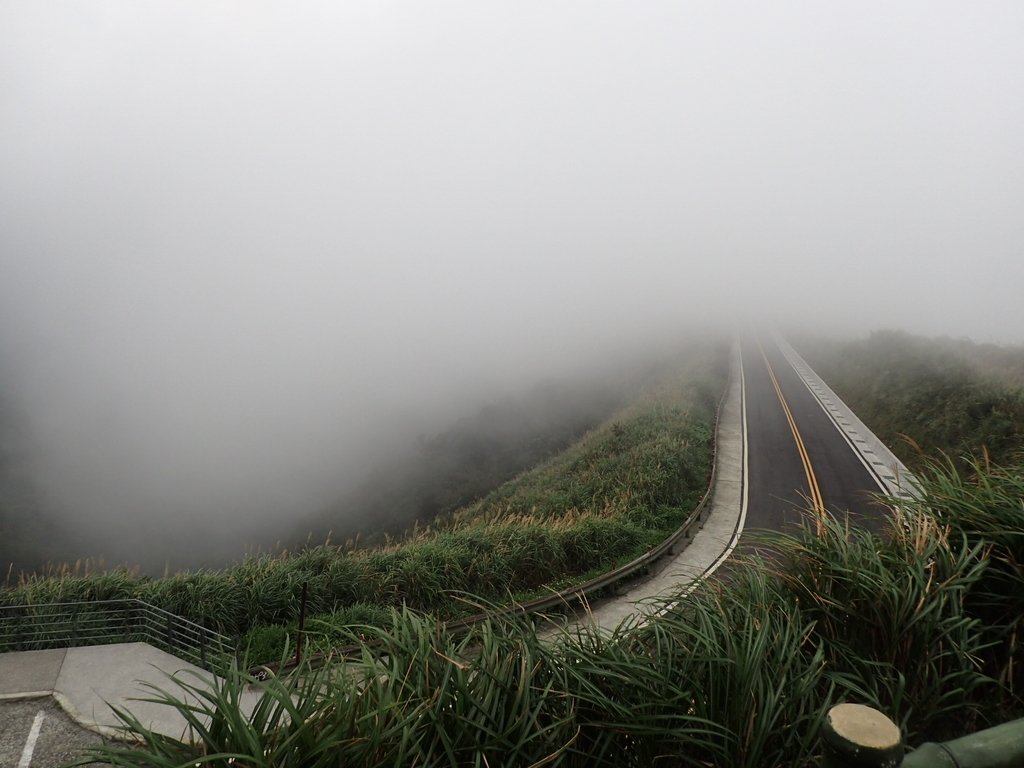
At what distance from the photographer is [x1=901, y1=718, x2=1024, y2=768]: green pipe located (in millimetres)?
2213

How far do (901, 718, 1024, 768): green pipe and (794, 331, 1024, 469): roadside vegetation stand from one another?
8680 mm

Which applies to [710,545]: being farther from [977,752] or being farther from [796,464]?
[977,752]

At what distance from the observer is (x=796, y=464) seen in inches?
875

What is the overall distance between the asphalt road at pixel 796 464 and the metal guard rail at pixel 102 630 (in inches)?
403

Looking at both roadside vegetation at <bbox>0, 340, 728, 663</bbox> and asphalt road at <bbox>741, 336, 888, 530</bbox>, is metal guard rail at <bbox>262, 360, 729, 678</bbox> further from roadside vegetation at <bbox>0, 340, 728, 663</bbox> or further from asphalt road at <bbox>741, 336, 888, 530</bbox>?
asphalt road at <bbox>741, 336, 888, 530</bbox>

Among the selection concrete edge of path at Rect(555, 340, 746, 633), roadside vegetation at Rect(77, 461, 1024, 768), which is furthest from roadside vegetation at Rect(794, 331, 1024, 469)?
roadside vegetation at Rect(77, 461, 1024, 768)

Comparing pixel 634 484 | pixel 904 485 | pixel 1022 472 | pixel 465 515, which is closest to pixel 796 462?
pixel 904 485

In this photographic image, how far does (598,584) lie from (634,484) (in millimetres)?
6898

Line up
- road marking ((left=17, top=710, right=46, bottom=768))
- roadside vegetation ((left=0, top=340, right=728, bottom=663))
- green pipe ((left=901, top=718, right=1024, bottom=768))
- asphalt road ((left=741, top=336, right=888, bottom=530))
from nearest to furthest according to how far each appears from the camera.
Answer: green pipe ((left=901, top=718, right=1024, bottom=768)) < road marking ((left=17, top=710, right=46, bottom=768)) < roadside vegetation ((left=0, top=340, right=728, bottom=663)) < asphalt road ((left=741, top=336, right=888, bottom=530))

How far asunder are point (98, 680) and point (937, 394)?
3064 centimetres

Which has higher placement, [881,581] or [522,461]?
[881,581]

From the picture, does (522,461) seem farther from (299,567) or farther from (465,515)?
(299,567)

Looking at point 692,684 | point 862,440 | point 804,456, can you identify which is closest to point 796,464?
point 804,456

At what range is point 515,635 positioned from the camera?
422 centimetres
